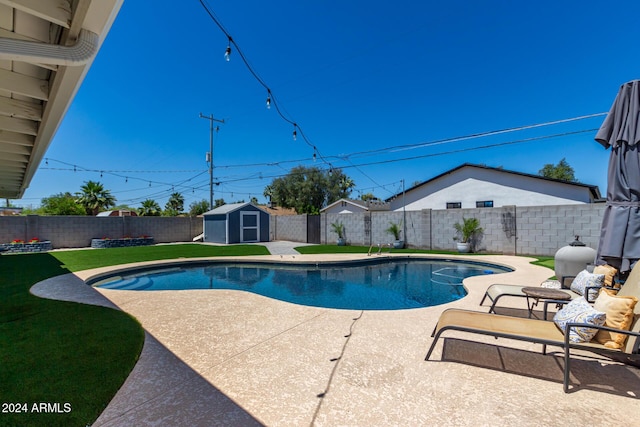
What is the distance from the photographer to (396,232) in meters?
14.5

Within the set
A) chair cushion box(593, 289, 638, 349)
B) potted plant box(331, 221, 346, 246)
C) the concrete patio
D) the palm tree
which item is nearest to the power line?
the concrete patio

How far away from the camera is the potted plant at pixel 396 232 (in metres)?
14.3

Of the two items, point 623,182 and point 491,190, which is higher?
point 491,190

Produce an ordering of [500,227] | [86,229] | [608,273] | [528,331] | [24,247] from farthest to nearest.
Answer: [86,229], [24,247], [500,227], [608,273], [528,331]

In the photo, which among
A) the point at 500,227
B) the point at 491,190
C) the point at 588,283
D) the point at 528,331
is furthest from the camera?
the point at 491,190

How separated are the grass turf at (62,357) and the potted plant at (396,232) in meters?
12.1

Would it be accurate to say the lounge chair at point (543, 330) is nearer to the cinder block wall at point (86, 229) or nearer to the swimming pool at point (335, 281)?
the swimming pool at point (335, 281)

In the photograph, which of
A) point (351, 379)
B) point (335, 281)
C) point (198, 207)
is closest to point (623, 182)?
point (351, 379)

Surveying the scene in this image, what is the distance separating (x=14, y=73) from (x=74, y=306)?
3639 millimetres

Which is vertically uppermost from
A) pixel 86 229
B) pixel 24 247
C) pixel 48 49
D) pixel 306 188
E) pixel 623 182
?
pixel 306 188

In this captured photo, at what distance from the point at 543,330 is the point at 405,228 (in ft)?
39.2

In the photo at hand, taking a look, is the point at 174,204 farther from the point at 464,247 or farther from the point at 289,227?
the point at 464,247

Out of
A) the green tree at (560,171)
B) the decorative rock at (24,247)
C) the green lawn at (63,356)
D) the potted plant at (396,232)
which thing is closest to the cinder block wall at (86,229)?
the decorative rock at (24,247)

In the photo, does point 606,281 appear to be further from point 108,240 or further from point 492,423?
point 108,240
